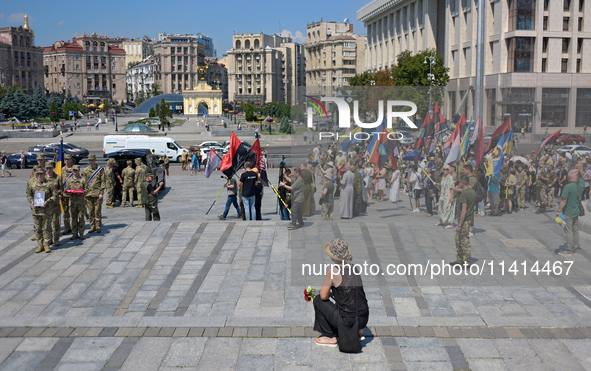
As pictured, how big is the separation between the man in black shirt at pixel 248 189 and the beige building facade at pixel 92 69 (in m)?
161

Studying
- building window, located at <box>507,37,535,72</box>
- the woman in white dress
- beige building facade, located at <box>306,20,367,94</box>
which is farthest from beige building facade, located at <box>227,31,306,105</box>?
the woman in white dress

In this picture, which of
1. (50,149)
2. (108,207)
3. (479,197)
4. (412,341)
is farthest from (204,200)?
(50,149)

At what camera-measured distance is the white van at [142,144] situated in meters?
37.8

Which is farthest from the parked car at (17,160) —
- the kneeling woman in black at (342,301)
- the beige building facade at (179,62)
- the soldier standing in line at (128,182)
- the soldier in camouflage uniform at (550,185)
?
the beige building facade at (179,62)

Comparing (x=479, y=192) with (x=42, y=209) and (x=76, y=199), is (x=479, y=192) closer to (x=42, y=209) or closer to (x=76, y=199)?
(x=76, y=199)

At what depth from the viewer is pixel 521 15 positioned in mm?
48625

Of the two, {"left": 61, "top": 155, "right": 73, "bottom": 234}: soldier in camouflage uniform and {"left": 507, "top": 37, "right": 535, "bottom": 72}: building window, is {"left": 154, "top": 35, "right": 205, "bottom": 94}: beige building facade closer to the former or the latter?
{"left": 507, "top": 37, "right": 535, "bottom": 72}: building window

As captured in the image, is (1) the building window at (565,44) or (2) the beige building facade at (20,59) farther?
(2) the beige building facade at (20,59)

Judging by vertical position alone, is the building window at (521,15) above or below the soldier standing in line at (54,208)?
above

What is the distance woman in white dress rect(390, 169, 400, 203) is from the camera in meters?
13.2

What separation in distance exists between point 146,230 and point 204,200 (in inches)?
281

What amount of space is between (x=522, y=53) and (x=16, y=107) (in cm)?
6578

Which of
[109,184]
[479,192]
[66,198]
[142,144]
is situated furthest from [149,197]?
[142,144]

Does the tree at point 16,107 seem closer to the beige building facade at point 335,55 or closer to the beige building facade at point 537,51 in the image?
the beige building facade at point 537,51
